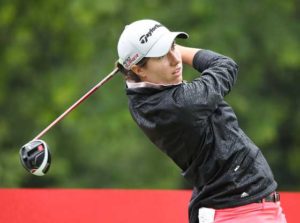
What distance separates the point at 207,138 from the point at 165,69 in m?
0.37

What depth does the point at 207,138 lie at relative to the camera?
4.41 meters

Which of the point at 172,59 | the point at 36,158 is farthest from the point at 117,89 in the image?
the point at 172,59

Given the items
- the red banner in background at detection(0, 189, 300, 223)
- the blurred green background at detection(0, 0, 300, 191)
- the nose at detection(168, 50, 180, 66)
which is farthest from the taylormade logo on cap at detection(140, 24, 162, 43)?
the blurred green background at detection(0, 0, 300, 191)

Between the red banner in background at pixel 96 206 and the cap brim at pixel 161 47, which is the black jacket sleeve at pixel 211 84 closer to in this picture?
the cap brim at pixel 161 47

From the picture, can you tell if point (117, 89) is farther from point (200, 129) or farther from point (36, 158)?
point (200, 129)

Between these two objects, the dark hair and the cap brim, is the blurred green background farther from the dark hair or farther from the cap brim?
the cap brim

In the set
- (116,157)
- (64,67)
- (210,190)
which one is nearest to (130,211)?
(210,190)

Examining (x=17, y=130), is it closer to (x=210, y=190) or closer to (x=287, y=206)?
(x=287, y=206)

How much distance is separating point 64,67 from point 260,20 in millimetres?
2915

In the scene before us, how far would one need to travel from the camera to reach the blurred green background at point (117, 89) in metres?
12.8

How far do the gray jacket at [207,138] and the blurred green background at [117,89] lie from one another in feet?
25.3

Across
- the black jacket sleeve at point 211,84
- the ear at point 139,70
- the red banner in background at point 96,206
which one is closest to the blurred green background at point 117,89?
the red banner in background at point 96,206

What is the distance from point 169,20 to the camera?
42.7 ft

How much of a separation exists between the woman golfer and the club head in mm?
487
